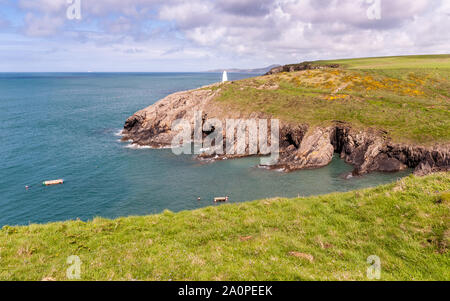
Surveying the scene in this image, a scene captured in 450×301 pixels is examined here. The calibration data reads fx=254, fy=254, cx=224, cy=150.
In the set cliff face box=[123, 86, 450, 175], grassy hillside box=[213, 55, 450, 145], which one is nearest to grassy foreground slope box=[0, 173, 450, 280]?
cliff face box=[123, 86, 450, 175]

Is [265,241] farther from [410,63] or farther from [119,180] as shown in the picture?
[410,63]

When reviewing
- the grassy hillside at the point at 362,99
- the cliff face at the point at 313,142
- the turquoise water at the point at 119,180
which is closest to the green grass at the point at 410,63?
the grassy hillside at the point at 362,99

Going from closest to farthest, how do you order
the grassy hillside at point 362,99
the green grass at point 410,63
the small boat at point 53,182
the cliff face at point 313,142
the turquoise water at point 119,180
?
the turquoise water at point 119,180 → the small boat at point 53,182 → the cliff face at point 313,142 → the grassy hillside at point 362,99 → the green grass at point 410,63

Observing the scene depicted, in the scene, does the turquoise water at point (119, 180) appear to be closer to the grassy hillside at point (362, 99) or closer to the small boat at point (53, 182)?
the small boat at point (53, 182)

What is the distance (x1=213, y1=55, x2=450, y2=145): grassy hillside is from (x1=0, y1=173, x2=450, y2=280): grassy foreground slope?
5032 cm

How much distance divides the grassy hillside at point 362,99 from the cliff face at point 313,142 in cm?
294

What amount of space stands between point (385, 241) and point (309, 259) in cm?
404

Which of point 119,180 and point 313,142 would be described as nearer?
point 119,180

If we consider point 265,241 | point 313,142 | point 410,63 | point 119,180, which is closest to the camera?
point 265,241

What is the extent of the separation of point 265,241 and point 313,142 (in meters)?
53.7

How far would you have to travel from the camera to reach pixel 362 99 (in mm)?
76688

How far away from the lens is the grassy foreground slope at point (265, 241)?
10.3 metres

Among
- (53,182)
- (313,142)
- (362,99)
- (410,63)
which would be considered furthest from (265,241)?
(410,63)
